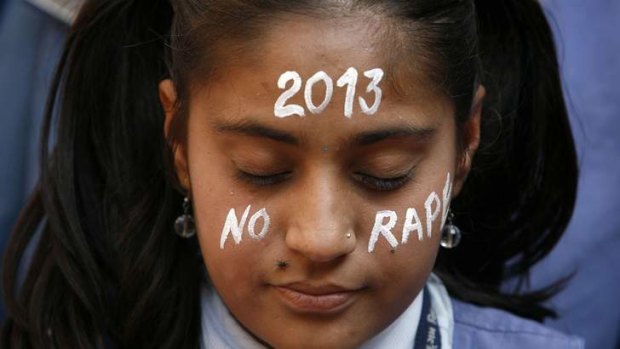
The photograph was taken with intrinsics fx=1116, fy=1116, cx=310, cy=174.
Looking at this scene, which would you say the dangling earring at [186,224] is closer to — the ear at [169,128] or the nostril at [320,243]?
the ear at [169,128]

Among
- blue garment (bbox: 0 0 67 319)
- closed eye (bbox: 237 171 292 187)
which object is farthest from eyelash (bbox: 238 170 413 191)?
blue garment (bbox: 0 0 67 319)

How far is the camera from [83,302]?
187 cm

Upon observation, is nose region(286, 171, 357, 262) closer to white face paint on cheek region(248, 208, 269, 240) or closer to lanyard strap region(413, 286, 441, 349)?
white face paint on cheek region(248, 208, 269, 240)

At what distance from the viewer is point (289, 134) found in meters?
1.53

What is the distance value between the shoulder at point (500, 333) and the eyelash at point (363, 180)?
42 cm

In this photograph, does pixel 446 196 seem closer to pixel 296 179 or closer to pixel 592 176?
pixel 296 179

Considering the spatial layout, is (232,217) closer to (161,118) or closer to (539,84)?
(161,118)

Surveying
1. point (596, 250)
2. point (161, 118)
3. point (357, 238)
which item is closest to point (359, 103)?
point (357, 238)

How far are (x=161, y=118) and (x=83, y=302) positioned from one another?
35cm

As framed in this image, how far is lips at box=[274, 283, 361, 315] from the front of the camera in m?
1.58

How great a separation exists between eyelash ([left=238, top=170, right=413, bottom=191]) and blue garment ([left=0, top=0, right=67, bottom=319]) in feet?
2.51

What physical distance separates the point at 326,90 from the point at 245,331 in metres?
0.46

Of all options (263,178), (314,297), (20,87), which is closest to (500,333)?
(314,297)

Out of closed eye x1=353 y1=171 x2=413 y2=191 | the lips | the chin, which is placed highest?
closed eye x1=353 y1=171 x2=413 y2=191
